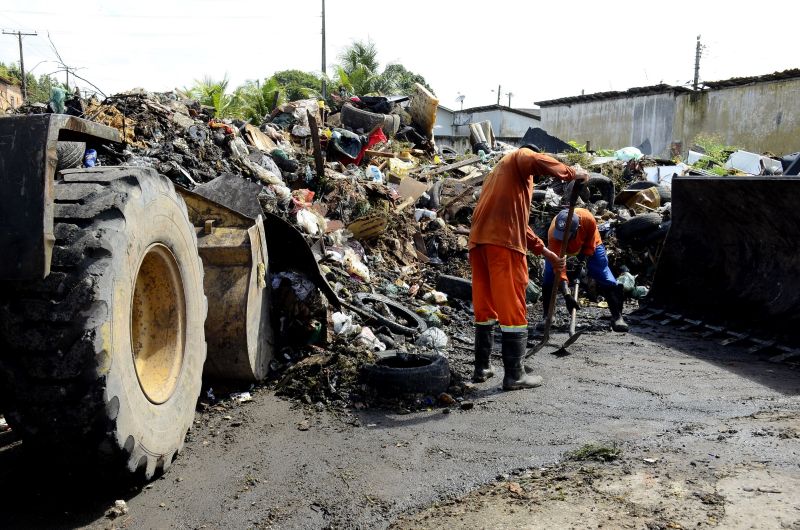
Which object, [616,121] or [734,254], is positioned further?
[616,121]

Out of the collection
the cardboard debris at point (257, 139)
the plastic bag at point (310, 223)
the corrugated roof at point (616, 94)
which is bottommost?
the plastic bag at point (310, 223)

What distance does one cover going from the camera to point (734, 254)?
22.4ft

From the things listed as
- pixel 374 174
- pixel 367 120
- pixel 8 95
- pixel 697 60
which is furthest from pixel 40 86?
pixel 697 60

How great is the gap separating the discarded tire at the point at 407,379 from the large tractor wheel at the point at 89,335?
167 cm

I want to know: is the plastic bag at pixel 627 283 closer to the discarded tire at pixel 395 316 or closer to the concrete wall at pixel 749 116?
the discarded tire at pixel 395 316

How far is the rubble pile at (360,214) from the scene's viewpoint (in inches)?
201

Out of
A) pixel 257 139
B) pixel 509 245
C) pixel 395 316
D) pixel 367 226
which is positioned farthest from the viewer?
pixel 257 139

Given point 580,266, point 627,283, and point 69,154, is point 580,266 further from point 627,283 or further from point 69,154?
point 69,154

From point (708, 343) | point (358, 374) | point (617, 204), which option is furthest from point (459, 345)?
point (617, 204)

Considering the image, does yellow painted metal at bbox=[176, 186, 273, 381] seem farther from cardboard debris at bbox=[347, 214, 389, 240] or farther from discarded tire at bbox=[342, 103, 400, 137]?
discarded tire at bbox=[342, 103, 400, 137]

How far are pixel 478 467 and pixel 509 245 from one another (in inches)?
74.2

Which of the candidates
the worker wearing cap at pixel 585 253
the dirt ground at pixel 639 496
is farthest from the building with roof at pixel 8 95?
the worker wearing cap at pixel 585 253

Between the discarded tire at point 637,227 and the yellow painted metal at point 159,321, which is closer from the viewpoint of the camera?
the yellow painted metal at point 159,321

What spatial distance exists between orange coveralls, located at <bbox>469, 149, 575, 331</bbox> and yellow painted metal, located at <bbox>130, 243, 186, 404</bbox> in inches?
92.9
